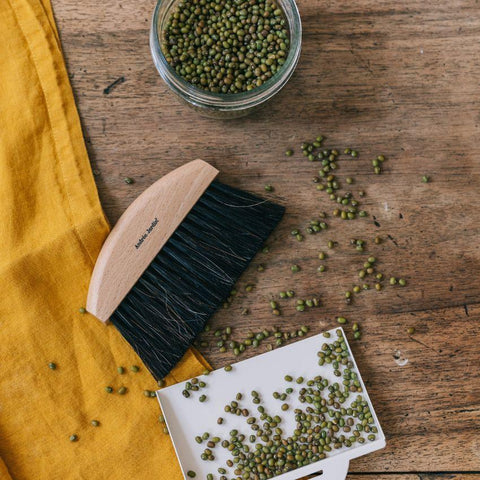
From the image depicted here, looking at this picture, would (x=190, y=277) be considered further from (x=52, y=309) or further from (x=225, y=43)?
(x=225, y=43)

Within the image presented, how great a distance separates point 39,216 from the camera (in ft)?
4.54

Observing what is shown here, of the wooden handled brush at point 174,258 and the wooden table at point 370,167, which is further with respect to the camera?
the wooden table at point 370,167

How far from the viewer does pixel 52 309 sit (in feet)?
4.48

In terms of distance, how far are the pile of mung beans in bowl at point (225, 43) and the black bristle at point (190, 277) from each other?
9.3 inches

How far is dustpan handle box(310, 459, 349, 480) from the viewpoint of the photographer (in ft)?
4.48

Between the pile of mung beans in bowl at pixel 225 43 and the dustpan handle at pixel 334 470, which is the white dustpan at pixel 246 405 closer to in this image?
the dustpan handle at pixel 334 470

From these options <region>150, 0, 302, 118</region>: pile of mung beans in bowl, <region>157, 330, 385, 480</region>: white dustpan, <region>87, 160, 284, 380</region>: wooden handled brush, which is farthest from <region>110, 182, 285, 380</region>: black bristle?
<region>150, 0, 302, 118</region>: pile of mung beans in bowl

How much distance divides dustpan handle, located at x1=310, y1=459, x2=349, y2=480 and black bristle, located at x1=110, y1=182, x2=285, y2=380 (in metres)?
0.45

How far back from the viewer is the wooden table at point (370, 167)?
4.64 ft

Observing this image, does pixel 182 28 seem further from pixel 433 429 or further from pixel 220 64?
pixel 433 429

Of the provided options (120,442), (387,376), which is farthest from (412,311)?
(120,442)

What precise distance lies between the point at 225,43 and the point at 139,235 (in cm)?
50

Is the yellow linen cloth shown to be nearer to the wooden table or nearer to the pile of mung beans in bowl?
the wooden table

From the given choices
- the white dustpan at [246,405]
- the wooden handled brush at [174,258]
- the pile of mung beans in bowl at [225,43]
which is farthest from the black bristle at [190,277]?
the pile of mung beans in bowl at [225,43]
